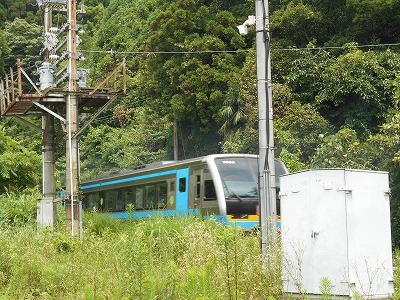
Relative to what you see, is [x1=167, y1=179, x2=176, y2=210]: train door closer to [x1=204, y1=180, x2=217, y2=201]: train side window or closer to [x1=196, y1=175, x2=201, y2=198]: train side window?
[x1=196, y1=175, x2=201, y2=198]: train side window

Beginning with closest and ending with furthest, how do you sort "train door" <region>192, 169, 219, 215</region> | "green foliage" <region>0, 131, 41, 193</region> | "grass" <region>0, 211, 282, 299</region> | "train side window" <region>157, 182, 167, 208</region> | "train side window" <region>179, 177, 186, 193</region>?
"grass" <region>0, 211, 282, 299</region>
"train door" <region>192, 169, 219, 215</region>
"train side window" <region>179, 177, 186, 193</region>
"train side window" <region>157, 182, 167, 208</region>
"green foliage" <region>0, 131, 41, 193</region>

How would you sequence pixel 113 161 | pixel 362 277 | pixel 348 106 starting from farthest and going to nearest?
pixel 113 161
pixel 348 106
pixel 362 277

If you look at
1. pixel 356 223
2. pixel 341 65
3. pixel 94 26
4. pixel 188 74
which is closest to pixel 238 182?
pixel 356 223

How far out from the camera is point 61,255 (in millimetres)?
10414

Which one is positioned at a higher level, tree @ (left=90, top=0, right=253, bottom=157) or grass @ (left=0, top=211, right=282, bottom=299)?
tree @ (left=90, top=0, right=253, bottom=157)

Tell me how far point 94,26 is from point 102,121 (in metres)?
12.1

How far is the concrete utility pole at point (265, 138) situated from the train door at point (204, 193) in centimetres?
668

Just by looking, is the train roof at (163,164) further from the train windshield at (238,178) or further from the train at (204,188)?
the train windshield at (238,178)

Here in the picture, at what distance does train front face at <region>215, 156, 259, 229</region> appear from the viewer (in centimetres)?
1521

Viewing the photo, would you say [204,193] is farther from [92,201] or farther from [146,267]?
[92,201]

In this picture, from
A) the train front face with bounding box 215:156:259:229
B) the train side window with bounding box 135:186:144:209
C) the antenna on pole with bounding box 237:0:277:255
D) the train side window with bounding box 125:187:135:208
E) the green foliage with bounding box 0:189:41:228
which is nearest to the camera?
the antenna on pole with bounding box 237:0:277:255

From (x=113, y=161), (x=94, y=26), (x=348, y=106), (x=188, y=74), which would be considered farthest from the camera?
(x=94, y=26)

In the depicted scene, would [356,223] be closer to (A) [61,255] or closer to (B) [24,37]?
(A) [61,255]

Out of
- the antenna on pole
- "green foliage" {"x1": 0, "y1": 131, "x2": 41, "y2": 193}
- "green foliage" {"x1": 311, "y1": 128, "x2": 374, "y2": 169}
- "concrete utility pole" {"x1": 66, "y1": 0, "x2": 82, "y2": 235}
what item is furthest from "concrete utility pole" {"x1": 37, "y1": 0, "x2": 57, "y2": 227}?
the antenna on pole
